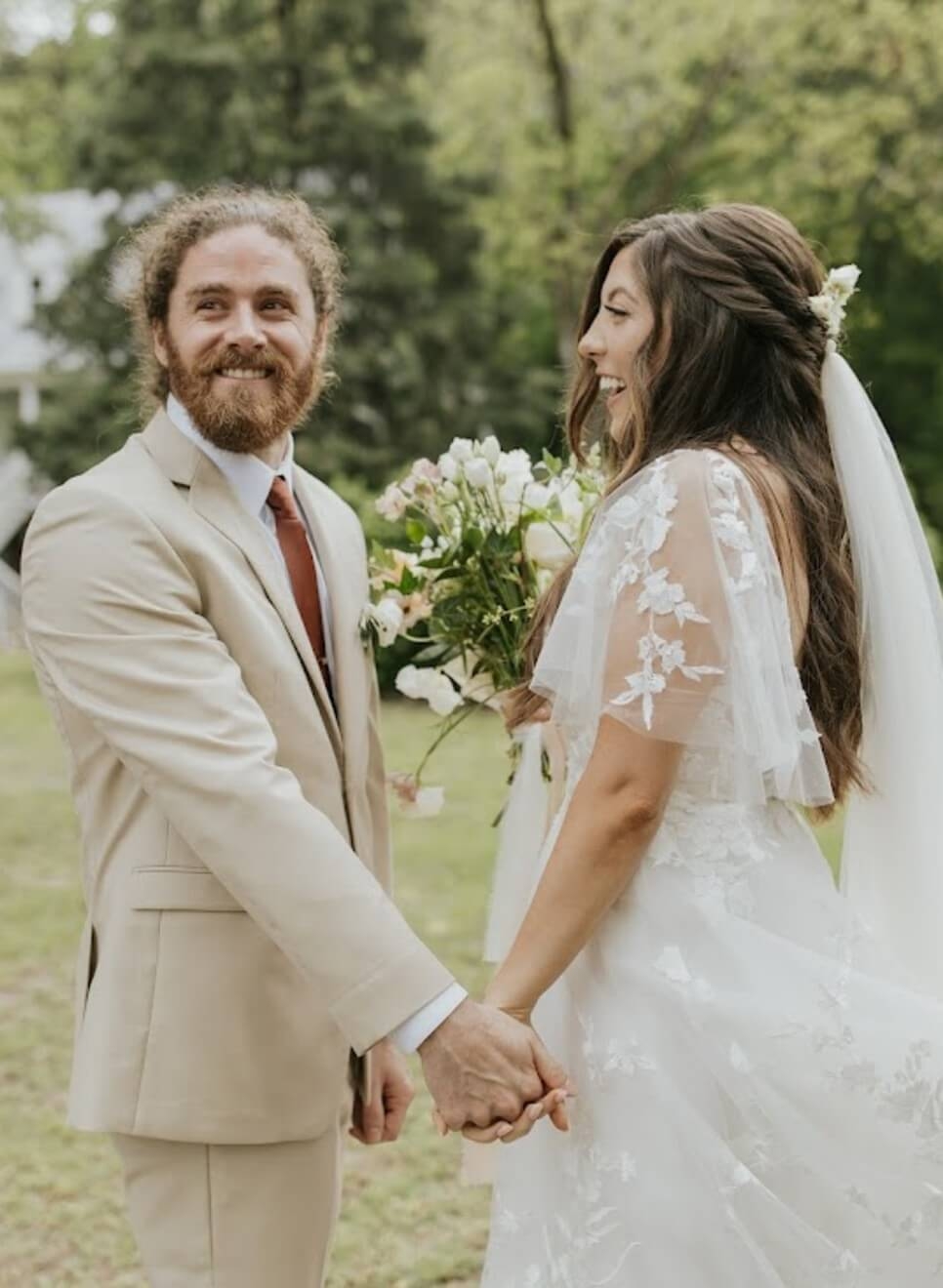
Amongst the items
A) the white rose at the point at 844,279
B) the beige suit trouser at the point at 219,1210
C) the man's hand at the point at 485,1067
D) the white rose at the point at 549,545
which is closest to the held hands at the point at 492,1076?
the man's hand at the point at 485,1067

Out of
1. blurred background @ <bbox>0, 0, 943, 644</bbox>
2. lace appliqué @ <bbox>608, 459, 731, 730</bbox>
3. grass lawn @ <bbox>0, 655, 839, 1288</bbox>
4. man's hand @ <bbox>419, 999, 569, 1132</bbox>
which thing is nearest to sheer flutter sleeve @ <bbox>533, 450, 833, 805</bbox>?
lace appliqué @ <bbox>608, 459, 731, 730</bbox>

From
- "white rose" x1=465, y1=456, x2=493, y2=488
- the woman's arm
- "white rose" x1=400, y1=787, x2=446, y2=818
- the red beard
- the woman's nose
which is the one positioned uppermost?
the woman's nose

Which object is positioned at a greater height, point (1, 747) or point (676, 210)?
point (676, 210)

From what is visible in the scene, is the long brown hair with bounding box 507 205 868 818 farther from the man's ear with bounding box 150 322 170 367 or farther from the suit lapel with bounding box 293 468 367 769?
the man's ear with bounding box 150 322 170 367

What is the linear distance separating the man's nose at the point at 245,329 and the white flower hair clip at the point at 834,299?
1026mm

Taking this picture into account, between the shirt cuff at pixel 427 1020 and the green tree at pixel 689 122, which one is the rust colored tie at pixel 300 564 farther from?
the green tree at pixel 689 122

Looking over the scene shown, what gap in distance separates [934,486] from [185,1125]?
67.7ft

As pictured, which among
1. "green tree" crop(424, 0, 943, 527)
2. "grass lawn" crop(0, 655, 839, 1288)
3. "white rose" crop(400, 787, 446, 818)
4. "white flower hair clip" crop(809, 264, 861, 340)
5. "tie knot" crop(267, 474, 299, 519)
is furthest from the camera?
"green tree" crop(424, 0, 943, 527)

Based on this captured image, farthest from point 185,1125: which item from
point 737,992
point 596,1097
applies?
point 737,992

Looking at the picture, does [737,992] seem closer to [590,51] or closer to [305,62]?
[305,62]

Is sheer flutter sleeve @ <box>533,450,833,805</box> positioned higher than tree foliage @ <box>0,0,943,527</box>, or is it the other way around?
tree foliage @ <box>0,0,943,527</box>

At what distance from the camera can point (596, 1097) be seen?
8.42 feet

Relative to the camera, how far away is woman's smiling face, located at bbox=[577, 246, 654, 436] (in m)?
2.64

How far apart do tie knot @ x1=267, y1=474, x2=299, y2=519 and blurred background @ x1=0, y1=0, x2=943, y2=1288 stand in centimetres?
886
